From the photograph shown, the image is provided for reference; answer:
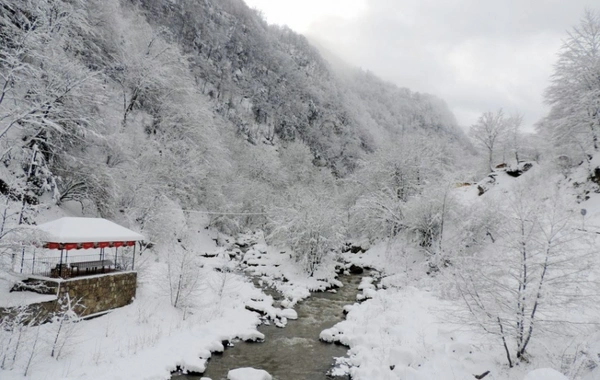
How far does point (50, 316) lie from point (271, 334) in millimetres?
8611

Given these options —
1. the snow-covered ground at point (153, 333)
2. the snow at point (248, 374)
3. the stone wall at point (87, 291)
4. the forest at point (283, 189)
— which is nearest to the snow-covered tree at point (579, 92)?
the forest at point (283, 189)

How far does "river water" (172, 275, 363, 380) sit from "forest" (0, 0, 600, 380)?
1.15 m

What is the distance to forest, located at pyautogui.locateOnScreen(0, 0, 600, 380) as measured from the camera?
30.1 ft

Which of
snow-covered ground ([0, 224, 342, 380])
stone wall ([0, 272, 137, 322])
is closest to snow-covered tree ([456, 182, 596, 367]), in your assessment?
snow-covered ground ([0, 224, 342, 380])

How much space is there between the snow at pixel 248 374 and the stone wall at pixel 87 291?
20.2 ft

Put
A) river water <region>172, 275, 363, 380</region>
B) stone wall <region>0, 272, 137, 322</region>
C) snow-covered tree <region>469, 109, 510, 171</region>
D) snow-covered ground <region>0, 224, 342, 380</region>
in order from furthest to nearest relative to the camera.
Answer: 1. snow-covered tree <region>469, 109, 510, 171</region>
2. stone wall <region>0, 272, 137, 322</region>
3. river water <region>172, 275, 363, 380</region>
4. snow-covered ground <region>0, 224, 342, 380</region>

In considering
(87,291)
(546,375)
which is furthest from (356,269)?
(546,375)

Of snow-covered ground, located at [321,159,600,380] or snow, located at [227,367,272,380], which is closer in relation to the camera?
snow-covered ground, located at [321,159,600,380]

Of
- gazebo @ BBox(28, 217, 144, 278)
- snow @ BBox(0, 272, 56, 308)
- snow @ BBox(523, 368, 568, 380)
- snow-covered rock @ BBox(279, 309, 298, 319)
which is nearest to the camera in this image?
snow @ BBox(523, 368, 568, 380)

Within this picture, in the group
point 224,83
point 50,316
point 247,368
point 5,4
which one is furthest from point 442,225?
point 224,83

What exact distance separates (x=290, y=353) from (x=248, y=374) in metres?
2.82

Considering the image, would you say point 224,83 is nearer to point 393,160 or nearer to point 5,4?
point 393,160

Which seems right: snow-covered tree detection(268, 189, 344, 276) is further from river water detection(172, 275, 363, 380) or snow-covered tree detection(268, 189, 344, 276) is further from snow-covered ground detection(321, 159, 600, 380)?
river water detection(172, 275, 363, 380)

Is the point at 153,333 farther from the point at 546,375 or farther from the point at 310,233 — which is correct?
the point at 310,233
